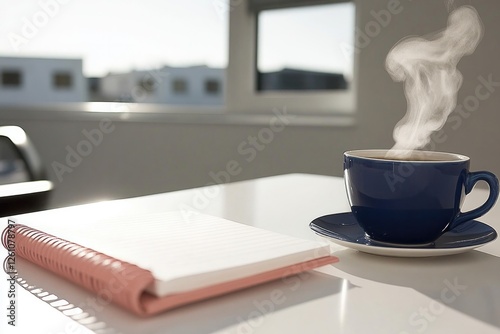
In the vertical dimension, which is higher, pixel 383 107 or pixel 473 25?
pixel 473 25

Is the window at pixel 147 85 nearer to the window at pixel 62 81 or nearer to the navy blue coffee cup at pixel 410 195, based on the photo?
the window at pixel 62 81

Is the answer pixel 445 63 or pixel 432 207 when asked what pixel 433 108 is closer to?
pixel 445 63

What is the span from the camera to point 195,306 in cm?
44

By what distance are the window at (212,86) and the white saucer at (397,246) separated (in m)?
1.98

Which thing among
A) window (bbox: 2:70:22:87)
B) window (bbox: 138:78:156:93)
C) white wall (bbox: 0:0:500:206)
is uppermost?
window (bbox: 2:70:22:87)

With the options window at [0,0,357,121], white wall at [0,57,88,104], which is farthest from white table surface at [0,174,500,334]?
white wall at [0,57,88,104]

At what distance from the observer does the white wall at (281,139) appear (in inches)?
77.4

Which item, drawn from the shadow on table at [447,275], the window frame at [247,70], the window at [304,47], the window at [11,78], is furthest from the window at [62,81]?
the shadow on table at [447,275]

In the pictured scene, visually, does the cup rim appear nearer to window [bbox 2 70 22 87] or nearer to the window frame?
the window frame

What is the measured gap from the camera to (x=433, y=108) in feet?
2.33

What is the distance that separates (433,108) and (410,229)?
0.19m

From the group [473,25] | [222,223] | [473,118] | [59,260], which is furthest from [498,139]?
[59,260]

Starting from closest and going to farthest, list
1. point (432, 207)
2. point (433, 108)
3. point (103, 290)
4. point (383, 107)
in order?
point (103, 290) → point (432, 207) → point (433, 108) → point (383, 107)

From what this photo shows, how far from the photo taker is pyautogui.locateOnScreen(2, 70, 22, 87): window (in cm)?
294
